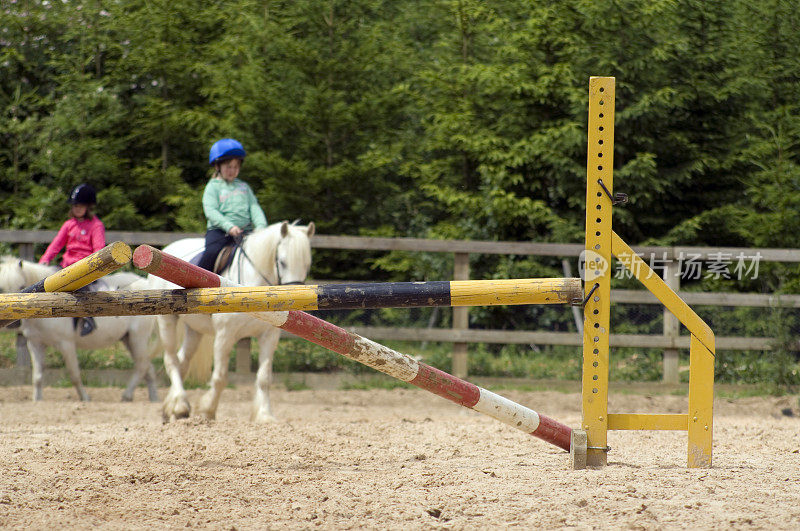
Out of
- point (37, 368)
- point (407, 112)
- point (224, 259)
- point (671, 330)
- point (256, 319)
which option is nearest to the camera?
point (256, 319)


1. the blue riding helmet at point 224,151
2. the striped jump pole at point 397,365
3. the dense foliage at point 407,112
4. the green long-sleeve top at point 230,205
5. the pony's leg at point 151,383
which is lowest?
the pony's leg at point 151,383

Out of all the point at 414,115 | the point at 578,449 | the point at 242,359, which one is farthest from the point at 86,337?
the point at 414,115

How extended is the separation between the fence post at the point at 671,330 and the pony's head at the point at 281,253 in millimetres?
4072

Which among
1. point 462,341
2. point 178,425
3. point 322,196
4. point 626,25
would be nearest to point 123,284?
point 178,425

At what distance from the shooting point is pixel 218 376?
609 centimetres

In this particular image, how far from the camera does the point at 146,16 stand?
12758 millimetres

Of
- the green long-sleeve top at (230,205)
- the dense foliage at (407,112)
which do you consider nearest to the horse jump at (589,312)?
the green long-sleeve top at (230,205)

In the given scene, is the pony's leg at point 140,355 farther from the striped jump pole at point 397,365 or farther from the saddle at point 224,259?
the striped jump pole at point 397,365

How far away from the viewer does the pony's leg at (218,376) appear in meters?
6.07

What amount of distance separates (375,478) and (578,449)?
94cm

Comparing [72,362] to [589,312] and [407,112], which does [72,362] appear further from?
[407,112]

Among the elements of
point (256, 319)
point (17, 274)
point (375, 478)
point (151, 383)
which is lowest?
point (151, 383)

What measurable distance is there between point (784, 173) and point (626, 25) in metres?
2.70

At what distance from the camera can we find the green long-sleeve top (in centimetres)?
653
